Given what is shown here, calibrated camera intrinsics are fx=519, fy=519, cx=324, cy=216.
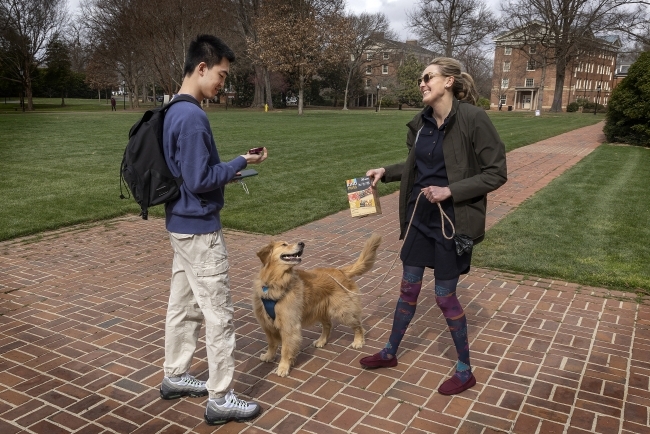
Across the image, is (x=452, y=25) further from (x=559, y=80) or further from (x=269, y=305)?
(x=269, y=305)

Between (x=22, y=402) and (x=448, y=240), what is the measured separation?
3073mm

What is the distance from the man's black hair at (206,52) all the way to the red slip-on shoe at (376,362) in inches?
96.3

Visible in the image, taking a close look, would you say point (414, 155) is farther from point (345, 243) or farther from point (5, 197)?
point (5, 197)

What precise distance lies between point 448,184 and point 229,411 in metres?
2.00

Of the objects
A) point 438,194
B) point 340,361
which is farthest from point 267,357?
point 438,194

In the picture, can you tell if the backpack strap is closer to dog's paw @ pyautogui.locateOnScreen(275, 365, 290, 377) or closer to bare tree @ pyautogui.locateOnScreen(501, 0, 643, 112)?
dog's paw @ pyautogui.locateOnScreen(275, 365, 290, 377)

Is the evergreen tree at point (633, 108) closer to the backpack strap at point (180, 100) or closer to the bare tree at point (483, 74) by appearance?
the backpack strap at point (180, 100)

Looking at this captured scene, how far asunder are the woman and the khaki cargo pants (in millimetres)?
1317

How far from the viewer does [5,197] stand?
33.3 feet

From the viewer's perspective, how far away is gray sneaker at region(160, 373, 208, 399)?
3533 millimetres

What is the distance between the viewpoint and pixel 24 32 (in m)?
44.4

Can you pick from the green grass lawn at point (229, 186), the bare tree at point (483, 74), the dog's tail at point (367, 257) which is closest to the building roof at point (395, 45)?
the bare tree at point (483, 74)

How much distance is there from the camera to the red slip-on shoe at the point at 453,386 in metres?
3.64

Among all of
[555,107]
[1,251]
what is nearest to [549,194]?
[1,251]
